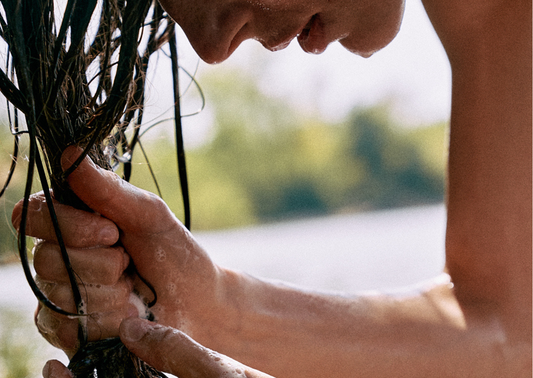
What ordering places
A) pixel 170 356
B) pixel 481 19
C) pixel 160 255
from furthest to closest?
1. pixel 481 19
2. pixel 160 255
3. pixel 170 356

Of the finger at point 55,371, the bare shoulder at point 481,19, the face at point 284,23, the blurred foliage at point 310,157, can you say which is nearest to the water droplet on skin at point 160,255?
the finger at point 55,371

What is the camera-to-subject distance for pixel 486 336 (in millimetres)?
1372

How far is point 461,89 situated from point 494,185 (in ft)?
0.80

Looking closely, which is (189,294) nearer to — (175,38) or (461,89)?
(175,38)

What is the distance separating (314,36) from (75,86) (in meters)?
0.37

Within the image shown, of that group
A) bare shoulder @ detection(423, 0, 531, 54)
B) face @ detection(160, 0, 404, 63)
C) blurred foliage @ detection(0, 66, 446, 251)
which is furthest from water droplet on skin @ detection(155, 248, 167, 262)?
blurred foliage @ detection(0, 66, 446, 251)

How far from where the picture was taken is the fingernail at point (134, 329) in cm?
82

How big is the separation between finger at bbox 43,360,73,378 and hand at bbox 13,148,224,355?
7cm

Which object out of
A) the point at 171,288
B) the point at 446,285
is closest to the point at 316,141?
the point at 446,285

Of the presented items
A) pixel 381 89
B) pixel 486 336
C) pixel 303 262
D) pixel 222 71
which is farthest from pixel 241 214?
pixel 486 336

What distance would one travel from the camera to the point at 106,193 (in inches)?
33.2

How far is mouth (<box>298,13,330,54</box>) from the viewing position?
0.85 meters

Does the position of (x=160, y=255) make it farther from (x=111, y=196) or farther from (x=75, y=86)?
(x=75, y=86)

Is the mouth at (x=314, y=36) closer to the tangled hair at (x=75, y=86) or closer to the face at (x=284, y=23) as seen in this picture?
the face at (x=284, y=23)
